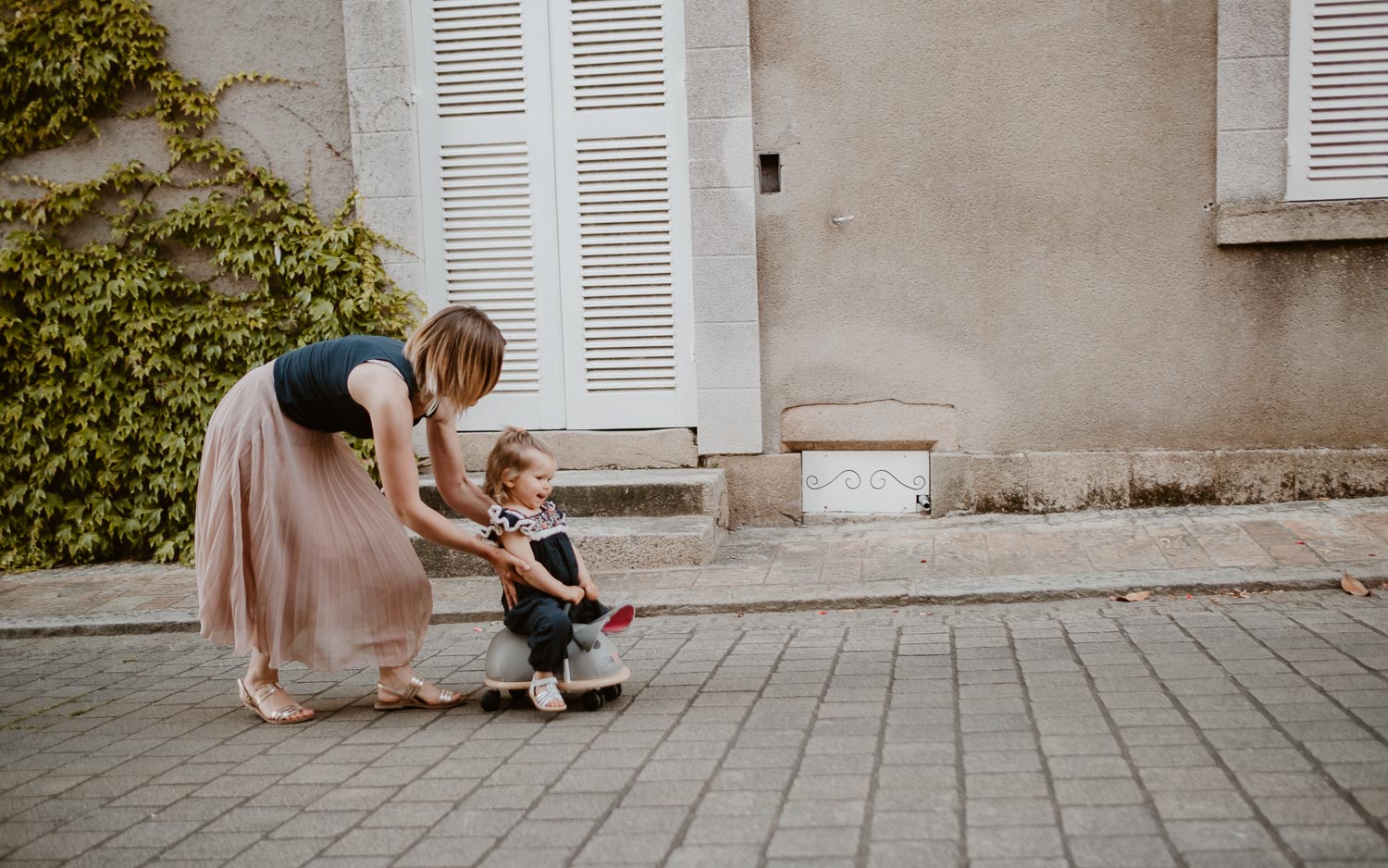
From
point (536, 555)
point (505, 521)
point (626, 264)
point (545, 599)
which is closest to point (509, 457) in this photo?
point (505, 521)

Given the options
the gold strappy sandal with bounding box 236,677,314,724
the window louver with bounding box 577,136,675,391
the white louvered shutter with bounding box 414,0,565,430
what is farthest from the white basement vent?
the gold strappy sandal with bounding box 236,677,314,724

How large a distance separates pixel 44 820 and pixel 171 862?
62 centimetres

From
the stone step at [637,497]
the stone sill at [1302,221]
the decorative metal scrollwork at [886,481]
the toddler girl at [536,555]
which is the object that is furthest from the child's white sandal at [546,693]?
the stone sill at [1302,221]

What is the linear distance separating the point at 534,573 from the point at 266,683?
42.6 inches

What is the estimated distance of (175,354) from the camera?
7.27 meters

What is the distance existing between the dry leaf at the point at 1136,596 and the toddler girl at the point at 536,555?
2398 millimetres

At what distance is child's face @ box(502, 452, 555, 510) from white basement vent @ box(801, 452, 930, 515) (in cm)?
311

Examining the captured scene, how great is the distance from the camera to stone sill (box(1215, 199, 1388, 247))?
251 inches

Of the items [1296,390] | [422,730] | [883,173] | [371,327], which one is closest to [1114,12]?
[883,173]

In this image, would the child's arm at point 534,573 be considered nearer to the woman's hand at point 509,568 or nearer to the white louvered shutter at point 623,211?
the woman's hand at point 509,568

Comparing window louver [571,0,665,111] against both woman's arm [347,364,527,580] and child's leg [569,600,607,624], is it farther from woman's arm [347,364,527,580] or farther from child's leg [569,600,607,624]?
child's leg [569,600,607,624]

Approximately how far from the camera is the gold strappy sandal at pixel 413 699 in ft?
14.1

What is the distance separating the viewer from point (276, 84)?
23.7 feet

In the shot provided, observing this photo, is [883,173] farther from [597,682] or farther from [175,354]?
[175,354]
